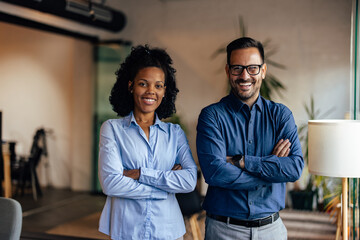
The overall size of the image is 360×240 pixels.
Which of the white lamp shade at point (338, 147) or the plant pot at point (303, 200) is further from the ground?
the white lamp shade at point (338, 147)

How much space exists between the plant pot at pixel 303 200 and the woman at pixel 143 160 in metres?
2.19

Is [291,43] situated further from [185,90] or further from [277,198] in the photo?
[277,198]

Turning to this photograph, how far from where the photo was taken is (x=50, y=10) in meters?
4.86

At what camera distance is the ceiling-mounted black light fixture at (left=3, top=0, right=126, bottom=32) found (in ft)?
15.4

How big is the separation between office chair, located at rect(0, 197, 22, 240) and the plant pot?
9.18 feet

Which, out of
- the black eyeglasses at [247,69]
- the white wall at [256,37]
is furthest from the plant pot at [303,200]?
the black eyeglasses at [247,69]

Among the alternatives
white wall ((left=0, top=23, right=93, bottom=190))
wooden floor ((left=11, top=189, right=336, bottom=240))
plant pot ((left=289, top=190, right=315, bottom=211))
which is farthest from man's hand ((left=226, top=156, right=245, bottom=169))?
white wall ((left=0, top=23, right=93, bottom=190))

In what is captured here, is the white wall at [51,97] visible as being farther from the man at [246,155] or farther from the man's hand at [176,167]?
the man at [246,155]

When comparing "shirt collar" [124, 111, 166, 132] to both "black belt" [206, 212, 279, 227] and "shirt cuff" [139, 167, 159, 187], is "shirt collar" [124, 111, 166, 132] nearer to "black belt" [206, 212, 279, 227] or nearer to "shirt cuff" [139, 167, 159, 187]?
"shirt cuff" [139, 167, 159, 187]

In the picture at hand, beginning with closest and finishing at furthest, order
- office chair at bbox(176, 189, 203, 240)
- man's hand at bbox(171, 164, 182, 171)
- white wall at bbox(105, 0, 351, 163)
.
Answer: man's hand at bbox(171, 164, 182, 171) < office chair at bbox(176, 189, 203, 240) < white wall at bbox(105, 0, 351, 163)

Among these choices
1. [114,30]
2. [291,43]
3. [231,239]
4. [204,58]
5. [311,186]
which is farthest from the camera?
[114,30]

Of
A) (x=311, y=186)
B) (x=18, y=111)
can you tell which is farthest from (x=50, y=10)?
(x=311, y=186)

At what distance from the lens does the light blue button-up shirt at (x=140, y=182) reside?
2.14 metres

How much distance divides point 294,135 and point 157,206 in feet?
2.61
